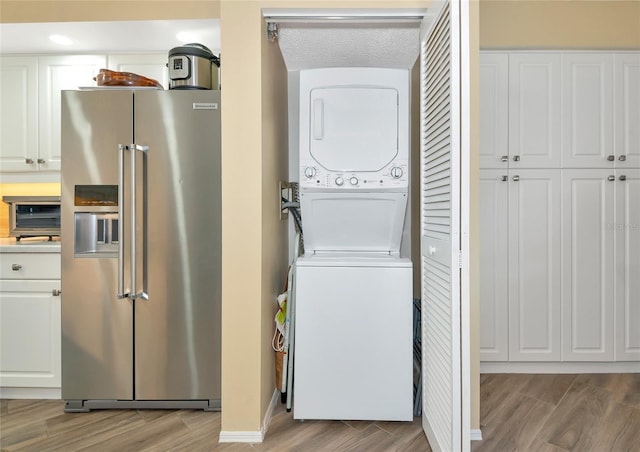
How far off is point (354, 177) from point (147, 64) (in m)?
1.64

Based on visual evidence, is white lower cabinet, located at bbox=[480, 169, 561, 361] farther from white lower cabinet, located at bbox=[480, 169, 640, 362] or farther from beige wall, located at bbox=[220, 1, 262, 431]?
beige wall, located at bbox=[220, 1, 262, 431]

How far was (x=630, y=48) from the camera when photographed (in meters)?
2.64

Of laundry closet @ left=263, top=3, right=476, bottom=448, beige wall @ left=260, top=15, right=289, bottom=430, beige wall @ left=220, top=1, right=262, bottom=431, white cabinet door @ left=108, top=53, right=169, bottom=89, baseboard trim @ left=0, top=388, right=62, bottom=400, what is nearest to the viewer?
laundry closet @ left=263, top=3, right=476, bottom=448

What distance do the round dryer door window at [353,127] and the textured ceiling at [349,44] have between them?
10.9 inches

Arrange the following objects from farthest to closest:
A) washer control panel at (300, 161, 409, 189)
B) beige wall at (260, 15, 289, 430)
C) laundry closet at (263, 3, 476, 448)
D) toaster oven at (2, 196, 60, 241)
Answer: toaster oven at (2, 196, 60, 241), washer control panel at (300, 161, 409, 189), beige wall at (260, 15, 289, 430), laundry closet at (263, 3, 476, 448)

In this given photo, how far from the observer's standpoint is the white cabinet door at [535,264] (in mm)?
2680

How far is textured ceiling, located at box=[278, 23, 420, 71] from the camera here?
213cm

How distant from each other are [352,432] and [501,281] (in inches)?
55.5

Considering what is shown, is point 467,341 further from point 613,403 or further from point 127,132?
point 127,132

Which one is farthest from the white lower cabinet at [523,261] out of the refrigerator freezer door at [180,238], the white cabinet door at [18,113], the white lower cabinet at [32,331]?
the white cabinet door at [18,113]

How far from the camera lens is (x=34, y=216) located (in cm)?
261

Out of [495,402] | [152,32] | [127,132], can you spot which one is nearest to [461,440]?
[495,402]

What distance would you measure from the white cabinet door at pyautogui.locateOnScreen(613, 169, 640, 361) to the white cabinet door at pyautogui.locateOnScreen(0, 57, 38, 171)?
13.1 feet

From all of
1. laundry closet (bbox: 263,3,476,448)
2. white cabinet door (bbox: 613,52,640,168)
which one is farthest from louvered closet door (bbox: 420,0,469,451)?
white cabinet door (bbox: 613,52,640,168)
